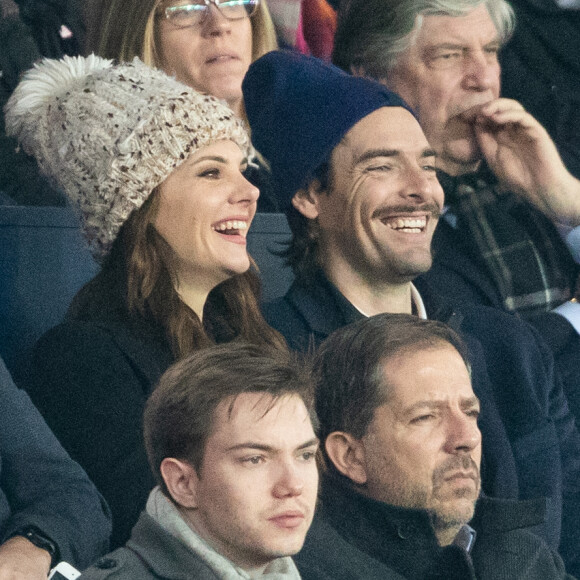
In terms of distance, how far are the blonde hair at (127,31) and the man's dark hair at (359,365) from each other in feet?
3.36

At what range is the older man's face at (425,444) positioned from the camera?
2412 mm

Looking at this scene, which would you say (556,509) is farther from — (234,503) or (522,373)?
(234,503)

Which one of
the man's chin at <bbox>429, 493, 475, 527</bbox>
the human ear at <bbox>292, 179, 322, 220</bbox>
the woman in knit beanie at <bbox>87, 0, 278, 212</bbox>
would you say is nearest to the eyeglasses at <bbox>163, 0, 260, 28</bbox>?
the woman in knit beanie at <bbox>87, 0, 278, 212</bbox>

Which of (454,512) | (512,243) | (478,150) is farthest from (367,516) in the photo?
(478,150)

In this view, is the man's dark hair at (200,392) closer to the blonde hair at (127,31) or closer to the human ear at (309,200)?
the human ear at (309,200)

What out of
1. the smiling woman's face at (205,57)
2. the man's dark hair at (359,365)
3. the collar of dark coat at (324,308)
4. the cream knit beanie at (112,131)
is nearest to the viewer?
the man's dark hair at (359,365)

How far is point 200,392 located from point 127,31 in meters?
1.37

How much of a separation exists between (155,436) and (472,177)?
1547 mm

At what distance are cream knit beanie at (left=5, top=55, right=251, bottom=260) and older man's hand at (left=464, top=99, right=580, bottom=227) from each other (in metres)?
Result: 0.77

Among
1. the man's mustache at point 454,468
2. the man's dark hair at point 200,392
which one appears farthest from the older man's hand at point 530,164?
the man's dark hair at point 200,392

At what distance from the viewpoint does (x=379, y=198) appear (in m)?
2.95

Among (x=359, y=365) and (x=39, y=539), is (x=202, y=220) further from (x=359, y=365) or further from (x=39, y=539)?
(x=39, y=539)

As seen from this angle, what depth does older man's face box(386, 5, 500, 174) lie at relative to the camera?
3379mm

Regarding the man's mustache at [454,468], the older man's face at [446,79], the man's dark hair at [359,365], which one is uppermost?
the older man's face at [446,79]
